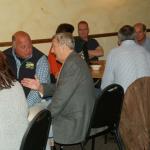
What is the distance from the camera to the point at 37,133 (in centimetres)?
208

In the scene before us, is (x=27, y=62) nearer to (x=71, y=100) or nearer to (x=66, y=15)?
(x=71, y=100)

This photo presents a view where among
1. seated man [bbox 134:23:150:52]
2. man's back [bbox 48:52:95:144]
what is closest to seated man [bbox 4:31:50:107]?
man's back [bbox 48:52:95:144]

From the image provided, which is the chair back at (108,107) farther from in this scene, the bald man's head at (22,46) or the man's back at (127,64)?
the bald man's head at (22,46)

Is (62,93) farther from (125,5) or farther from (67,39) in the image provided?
(125,5)

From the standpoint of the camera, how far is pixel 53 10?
5.36 meters

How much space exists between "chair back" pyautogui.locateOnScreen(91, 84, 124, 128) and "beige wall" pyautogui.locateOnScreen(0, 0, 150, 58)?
230cm

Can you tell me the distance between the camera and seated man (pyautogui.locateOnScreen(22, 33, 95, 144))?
8.89 ft

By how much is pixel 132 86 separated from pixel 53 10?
104 inches

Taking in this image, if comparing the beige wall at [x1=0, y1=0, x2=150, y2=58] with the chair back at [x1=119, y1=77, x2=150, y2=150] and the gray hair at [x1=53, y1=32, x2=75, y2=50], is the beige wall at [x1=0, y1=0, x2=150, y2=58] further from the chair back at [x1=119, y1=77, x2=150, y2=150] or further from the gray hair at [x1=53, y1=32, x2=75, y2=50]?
the chair back at [x1=119, y1=77, x2=150, y2=150]

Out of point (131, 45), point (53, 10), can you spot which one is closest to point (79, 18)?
point (53, 10)

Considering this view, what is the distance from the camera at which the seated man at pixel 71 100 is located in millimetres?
2709

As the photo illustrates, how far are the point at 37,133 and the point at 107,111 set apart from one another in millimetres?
968

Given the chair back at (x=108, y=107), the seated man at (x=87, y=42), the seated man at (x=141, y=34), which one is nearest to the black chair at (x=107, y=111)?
the chair back at (x=108, y=107)

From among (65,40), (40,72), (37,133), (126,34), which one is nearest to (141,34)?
(126,34)
